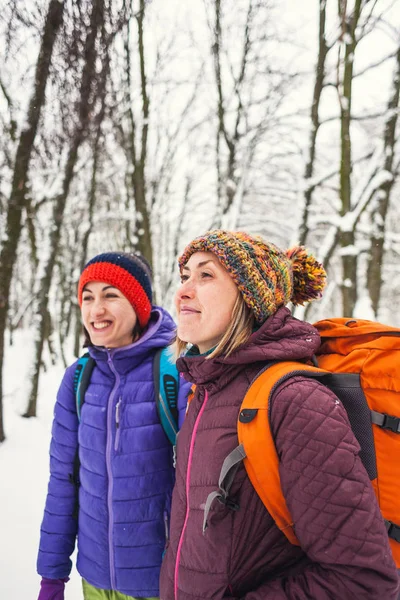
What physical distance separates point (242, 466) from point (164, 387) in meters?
0.76

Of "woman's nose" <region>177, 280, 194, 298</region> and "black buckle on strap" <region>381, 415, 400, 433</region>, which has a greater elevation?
"woman's nose" <region>177, 280, 194, 298</region>

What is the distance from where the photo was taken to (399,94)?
661cm

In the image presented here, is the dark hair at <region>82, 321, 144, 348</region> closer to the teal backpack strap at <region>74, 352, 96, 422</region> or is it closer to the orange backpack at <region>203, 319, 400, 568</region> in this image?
the teal backpack strap at <region>74, 352, 96, 422</region>

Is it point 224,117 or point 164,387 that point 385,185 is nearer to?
point 224,117

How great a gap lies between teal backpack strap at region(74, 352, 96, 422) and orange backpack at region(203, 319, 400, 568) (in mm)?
1046

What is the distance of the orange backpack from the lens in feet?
3.26

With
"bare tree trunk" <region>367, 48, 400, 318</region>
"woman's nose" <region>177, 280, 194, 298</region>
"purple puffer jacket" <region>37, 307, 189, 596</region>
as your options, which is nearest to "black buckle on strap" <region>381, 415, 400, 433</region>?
"woman's nose" <region>177, 280, 194, 298</region>

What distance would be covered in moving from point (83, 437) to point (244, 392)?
3.31ft

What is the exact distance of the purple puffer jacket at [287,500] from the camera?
34.5 inches

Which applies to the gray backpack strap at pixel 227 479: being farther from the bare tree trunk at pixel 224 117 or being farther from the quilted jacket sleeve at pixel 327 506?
the bare tree trunk at pixel 224 117

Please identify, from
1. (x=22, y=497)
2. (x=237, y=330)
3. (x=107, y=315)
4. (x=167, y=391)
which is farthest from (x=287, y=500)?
(x=22, y=497)

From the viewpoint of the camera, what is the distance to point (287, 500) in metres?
0.96

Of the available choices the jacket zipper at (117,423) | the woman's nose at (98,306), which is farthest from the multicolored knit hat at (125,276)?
the jacket zipper at (117,423)

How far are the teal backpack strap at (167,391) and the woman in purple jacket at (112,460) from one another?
0.03 metres
